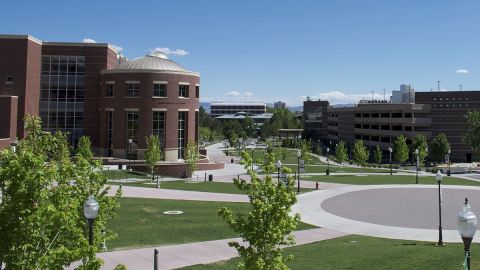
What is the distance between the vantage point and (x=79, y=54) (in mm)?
71375

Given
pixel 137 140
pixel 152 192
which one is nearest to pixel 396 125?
pixel 137 140

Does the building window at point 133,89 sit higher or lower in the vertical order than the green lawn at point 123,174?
higher

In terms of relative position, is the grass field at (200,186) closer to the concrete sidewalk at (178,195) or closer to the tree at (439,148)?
the concrete sidewalk at (178,195)

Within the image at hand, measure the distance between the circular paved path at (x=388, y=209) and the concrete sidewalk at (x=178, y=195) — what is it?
6.31 meters

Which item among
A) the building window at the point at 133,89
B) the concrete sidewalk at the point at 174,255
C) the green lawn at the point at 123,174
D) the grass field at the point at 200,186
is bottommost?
the concrete sidewalk at the point at 174,255

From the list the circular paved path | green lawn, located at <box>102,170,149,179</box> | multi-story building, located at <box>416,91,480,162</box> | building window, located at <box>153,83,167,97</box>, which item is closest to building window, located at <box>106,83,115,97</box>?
building window, located at <box>153,83,167,97</box>

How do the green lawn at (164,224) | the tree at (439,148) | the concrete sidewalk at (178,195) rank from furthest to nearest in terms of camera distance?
the tree at (439,148)
the concrete sidewalk at (178,195)
the green lawn at (164,224)

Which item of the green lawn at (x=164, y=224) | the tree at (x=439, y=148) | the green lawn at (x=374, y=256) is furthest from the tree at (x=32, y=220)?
the tree at (x=439, y=148)

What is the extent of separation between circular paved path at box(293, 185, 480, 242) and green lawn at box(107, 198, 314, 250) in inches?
160

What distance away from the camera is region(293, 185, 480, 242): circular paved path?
2928cm

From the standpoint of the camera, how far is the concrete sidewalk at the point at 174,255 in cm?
2009

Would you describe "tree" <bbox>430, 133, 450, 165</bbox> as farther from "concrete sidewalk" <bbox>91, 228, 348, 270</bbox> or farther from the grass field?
"concrete sidewalk" <bbox>91, 228, 348, 270</bbox>

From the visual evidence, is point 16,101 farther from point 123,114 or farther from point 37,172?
point 37,172

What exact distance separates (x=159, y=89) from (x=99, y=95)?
39.2 ft
